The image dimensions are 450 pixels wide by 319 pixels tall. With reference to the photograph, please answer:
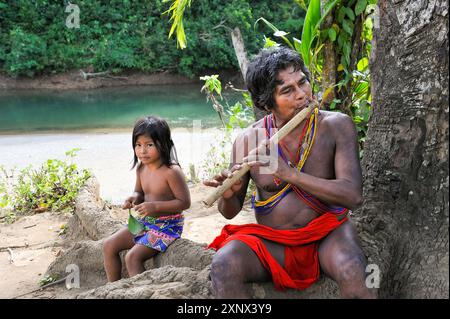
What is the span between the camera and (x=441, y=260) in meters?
1.97

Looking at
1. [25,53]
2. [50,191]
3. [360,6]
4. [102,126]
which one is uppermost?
[25,53]

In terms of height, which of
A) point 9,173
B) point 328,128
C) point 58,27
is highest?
point 58,27

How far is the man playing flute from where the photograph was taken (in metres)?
1.99

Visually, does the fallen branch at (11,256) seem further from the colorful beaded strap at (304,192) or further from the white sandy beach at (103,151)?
the colorful beaded strap at (304,192)

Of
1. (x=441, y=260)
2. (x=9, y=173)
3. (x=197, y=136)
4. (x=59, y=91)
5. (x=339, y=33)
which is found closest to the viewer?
(x=441, y=260)

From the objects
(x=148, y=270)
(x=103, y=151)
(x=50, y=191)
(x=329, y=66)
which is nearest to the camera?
(x=148, y=270)

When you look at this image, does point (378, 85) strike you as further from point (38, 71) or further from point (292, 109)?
point (38, 71)

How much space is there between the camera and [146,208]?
2789 millimetres

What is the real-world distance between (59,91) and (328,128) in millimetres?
15569

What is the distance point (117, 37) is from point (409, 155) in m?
16.9

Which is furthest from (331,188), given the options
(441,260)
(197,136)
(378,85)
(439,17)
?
(197,136)

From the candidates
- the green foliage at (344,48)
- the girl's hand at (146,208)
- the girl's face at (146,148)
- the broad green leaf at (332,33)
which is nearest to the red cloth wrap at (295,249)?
the girl's hand at (146,208)

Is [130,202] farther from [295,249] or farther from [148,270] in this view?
[295,249]

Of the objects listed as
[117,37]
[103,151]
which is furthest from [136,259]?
[117,37]
